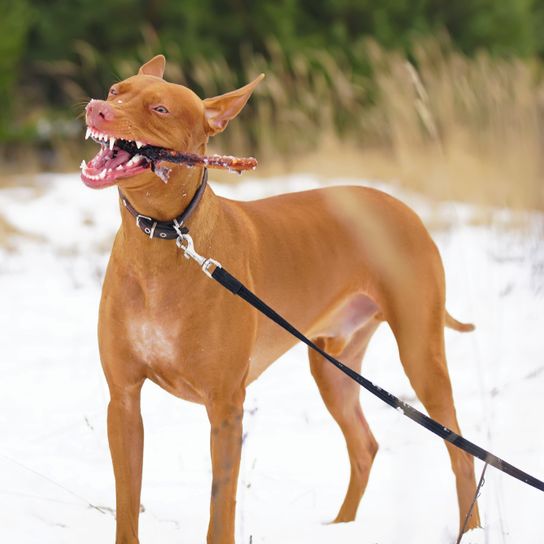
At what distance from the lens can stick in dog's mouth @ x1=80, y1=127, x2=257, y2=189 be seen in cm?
230

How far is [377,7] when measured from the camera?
16688 mm

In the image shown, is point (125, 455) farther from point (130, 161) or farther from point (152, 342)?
point (130, 161)

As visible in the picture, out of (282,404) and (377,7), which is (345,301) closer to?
(282,404)

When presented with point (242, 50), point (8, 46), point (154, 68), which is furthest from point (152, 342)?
point (242, 50)

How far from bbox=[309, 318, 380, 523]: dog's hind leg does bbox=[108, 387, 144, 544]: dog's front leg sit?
1.06 m

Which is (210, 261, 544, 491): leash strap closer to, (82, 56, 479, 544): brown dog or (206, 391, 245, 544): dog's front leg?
(82, 56, 479, 544): brown dog

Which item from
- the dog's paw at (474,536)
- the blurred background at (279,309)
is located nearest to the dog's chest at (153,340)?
the blurred background at (279,309)

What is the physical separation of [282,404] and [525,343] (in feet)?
5.22

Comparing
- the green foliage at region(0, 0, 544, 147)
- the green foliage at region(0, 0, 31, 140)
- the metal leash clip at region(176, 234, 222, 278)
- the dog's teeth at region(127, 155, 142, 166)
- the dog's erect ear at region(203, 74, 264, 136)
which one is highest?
the green foliage at region(0, 0, 544, 147)

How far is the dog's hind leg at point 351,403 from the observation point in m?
3.59

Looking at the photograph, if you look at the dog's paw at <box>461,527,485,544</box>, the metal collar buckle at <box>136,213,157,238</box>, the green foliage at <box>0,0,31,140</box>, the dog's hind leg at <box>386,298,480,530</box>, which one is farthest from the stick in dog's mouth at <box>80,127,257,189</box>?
the green foliage at <box>0,0,31,140</box>

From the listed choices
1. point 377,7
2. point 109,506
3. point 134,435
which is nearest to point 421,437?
point 109,506

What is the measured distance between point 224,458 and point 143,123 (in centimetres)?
96

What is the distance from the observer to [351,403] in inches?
145
